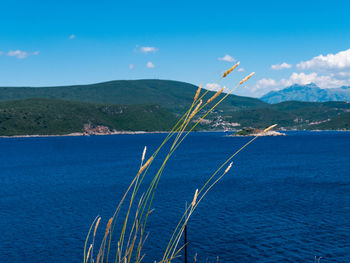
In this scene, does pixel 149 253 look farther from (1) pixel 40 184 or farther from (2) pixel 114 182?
(1) pixel 40 184

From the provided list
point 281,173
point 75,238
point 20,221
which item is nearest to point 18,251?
point 75,238

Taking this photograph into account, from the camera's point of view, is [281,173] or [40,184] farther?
[281,173]

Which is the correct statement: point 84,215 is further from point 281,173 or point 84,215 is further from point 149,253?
point 281,173

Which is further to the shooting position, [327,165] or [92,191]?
[327,165]

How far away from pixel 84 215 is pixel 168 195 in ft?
73.7

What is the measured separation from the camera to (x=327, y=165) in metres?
125

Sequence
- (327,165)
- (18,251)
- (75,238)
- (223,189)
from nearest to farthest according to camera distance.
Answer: (18,251) < (75,238) < (223,189) < (327,165)

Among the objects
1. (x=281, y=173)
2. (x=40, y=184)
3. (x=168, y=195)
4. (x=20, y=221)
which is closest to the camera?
(x=20, y=221)

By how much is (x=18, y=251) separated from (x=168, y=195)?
38.5 metres

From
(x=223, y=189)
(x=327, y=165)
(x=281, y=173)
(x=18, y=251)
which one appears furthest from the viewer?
(x=327, y=165)

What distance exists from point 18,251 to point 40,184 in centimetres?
5493

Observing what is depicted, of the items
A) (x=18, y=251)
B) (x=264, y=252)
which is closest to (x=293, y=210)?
(x=264, y=252)

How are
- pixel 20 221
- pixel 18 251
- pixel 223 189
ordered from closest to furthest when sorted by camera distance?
pixel 18 251 < pixel 20 221 < pixel 223 189

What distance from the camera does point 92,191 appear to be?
84.6 metres
